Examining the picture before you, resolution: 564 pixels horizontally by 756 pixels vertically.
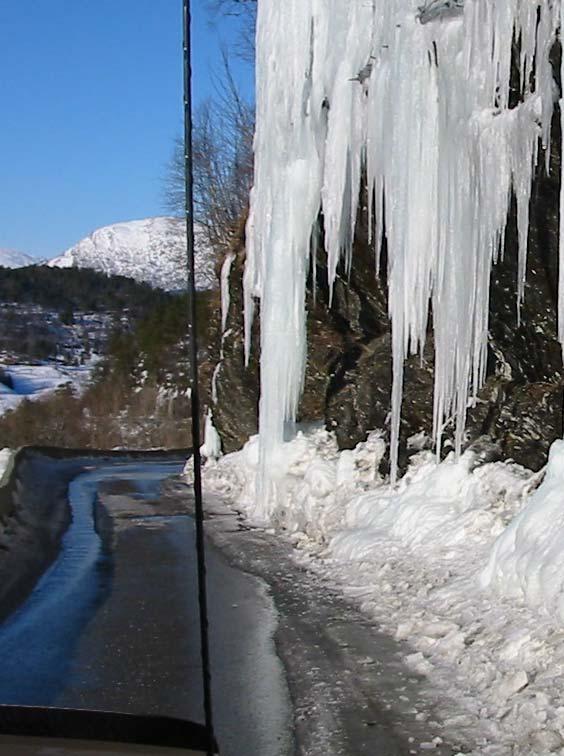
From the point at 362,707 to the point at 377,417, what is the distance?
6.53m

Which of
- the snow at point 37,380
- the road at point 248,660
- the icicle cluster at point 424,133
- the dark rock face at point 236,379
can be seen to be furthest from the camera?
the snow at point 37,380

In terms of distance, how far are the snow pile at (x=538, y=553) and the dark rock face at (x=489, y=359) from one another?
197 cm

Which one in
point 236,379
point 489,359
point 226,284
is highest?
point 226,284

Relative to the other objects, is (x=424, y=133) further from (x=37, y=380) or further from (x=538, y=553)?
(x=37, y=380)

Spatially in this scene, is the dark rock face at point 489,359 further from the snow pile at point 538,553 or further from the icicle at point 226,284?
the snow pile at point 538,553

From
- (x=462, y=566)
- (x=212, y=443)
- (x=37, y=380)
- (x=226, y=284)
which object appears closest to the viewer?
(x=462, y=566)

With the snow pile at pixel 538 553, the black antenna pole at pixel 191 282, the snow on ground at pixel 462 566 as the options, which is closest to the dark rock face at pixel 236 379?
the snow on ground at pixel 462 566

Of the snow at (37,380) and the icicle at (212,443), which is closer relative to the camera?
the icicle at (212,443)

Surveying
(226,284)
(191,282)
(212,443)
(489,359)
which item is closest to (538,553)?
(191,282)

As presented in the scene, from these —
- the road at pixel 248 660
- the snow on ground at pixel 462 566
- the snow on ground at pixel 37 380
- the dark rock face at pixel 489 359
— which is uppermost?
the dark rock face at pixel 489 359

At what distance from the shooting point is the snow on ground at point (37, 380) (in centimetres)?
4769

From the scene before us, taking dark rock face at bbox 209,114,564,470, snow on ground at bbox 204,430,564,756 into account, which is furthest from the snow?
snow on ground at bbox 204,430,564,756

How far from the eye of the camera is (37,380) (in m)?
55.1

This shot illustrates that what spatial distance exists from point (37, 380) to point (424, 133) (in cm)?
5011
